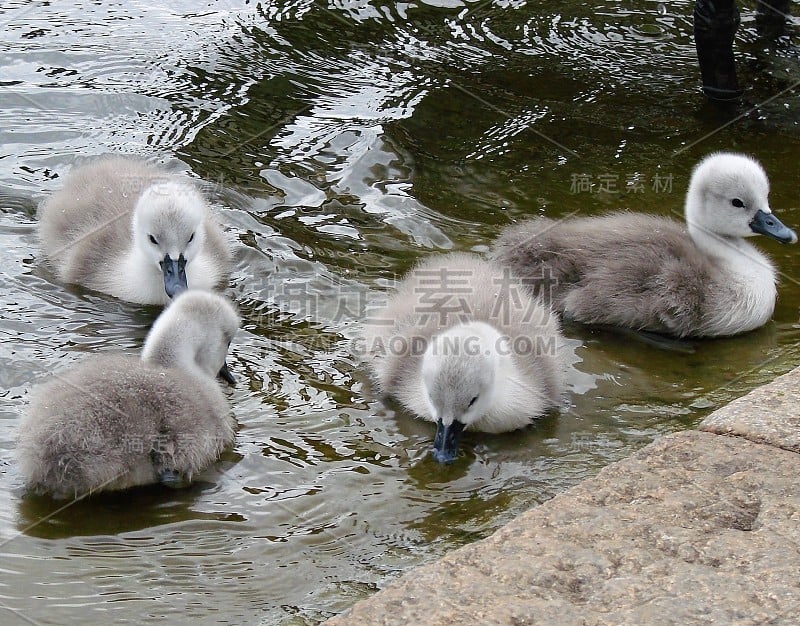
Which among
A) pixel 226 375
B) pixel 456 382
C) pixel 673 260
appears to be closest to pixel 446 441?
pixel 456 382

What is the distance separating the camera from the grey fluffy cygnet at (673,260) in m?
5.24

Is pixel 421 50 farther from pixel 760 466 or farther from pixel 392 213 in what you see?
pixel 760 466

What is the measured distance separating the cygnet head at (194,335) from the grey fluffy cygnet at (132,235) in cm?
73

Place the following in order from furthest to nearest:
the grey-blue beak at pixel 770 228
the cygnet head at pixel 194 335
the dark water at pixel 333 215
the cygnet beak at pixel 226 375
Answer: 1. the grey-blue beak at pixel 770 228
2. the cygnet beak at pixel 226 375
3. the cygnet head at pixel 194 335
4. the dark water at pixel 333 215

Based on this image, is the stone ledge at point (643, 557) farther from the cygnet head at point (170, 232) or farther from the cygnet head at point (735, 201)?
the cygnet head at point (170, 232)

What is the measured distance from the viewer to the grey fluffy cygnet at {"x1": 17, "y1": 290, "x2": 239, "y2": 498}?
12.4ft

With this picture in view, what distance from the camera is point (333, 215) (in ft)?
20.7

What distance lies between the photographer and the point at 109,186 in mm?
5984

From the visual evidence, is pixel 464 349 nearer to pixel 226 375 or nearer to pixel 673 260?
pixel 226 375

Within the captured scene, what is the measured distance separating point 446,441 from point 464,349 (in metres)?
0.34

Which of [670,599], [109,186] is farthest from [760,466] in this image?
[109,186]

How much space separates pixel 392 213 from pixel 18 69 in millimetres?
3138

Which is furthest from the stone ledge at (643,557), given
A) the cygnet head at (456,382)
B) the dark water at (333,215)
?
the cygnet head at (456,382)

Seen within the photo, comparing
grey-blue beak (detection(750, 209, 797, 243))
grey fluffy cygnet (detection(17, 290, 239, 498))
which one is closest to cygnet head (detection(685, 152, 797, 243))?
grey-blue beak (detection(750, 209, 797, 243))
